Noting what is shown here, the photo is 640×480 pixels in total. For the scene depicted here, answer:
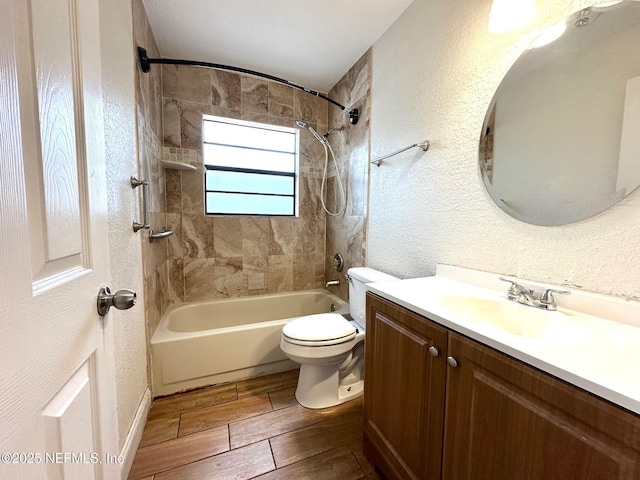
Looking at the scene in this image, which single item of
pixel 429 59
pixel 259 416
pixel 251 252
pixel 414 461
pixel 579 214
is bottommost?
pixel 259 416

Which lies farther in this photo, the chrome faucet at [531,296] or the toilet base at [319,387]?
the toilet base at [319,387]

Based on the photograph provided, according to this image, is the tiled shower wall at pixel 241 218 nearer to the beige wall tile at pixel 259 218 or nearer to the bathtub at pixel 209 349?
the beige wall tile at pixel 259 218

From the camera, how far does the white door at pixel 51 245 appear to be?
320 mm

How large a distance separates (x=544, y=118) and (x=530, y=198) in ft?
0.95

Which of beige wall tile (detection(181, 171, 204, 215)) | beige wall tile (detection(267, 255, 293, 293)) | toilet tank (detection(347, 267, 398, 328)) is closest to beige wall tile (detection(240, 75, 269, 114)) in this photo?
beige wall tile (detection(181, 171, 204, 215))

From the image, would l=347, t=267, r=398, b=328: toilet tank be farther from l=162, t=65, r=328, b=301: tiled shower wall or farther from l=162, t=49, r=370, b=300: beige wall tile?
l=162, t=65, r=328, b=301: tiled shower wall

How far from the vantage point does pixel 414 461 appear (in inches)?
34.1

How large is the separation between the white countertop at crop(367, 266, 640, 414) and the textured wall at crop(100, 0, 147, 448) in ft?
3.61

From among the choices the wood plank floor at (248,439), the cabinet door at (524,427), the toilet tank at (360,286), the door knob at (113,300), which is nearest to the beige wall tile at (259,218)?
the toilet tank at (360,286)

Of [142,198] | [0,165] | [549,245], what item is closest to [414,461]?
[549,245]

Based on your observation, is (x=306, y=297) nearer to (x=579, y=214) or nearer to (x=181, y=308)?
(x=181, y=308)

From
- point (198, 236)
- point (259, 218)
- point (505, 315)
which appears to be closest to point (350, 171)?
point (259, 218)

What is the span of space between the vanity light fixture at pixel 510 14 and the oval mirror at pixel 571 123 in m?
0.11

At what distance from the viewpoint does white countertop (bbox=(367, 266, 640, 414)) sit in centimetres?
47
